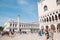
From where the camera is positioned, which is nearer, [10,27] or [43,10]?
[43,10]

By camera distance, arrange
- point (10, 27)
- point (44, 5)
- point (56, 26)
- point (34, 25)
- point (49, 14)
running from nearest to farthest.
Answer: point (56, 26) → point (49, 14) → point (44, 5) → point (10, 27) → point (34, 25)

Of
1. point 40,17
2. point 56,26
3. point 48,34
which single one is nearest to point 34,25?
point 40,17

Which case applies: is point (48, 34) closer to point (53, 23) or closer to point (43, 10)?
point (53, 23)

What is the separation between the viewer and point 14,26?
52.2m

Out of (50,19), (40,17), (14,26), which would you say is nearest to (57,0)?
(50,19)

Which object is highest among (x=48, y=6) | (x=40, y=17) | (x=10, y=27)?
(x=48, y=6)

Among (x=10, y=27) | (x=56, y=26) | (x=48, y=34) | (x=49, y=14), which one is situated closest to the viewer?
(x=48, y=34)

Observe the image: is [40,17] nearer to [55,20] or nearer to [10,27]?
[55,20]

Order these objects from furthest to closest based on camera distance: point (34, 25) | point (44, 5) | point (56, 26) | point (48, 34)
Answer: point (34, 25), point (44, 5), point (56, 26), point (48, 34)

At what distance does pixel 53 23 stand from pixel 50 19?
9.01 feet

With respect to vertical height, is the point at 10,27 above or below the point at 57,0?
below

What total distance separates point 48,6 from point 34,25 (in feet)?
76.0

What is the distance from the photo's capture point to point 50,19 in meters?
34.7

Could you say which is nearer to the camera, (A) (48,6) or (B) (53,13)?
(B) (53,13)
